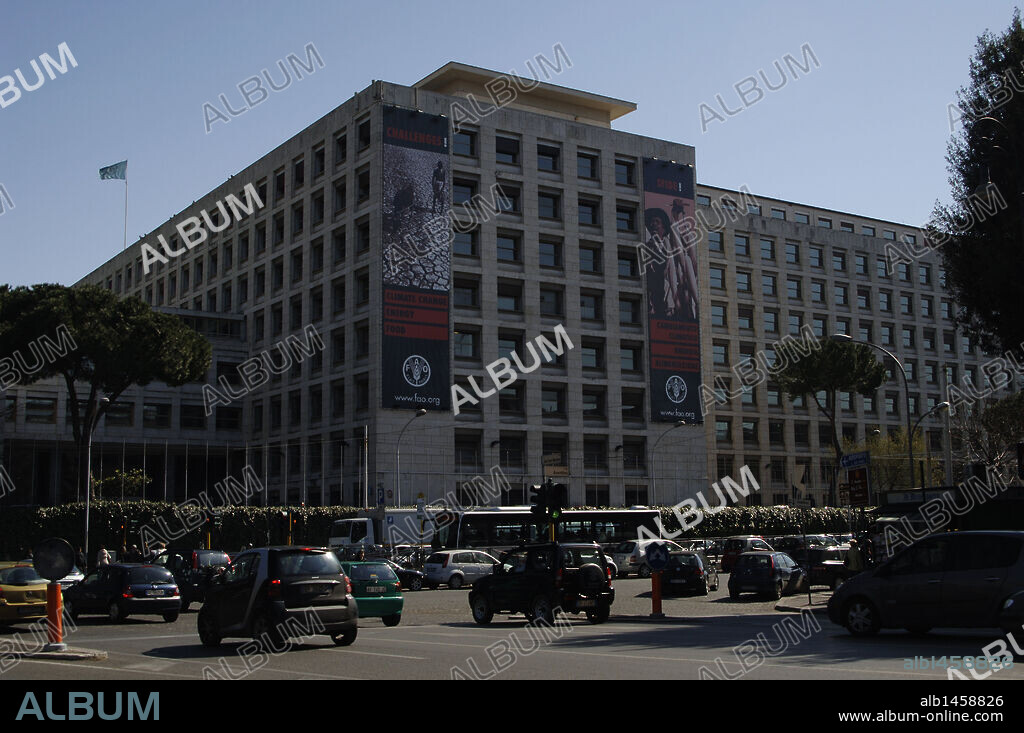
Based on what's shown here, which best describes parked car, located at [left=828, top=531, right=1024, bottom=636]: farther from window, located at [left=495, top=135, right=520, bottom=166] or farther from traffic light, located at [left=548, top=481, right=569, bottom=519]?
window, located at [left=495, top=135, right=520, bottom=166]

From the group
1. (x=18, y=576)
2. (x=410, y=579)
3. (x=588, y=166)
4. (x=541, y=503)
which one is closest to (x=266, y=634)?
(x=18, y=576)

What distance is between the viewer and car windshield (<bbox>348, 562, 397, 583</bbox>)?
22.8 m

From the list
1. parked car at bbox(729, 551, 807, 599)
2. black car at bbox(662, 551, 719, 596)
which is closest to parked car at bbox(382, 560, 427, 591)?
black car at bbox(662, 551, 719, 596)

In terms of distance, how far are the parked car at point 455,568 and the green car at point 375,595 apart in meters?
17.1

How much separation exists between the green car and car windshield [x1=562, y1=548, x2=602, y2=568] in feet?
12.2

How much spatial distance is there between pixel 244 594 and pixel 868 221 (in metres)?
86.9

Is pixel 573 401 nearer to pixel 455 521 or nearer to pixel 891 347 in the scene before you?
pixel 455 521

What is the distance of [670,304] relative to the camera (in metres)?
67.9

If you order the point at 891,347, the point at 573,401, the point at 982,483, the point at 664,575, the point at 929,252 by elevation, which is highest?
the point at 929,252

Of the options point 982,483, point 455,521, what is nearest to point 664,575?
point 982,483

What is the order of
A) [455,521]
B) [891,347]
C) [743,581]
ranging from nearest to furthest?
[743,581]
[455,521]
[891,347]

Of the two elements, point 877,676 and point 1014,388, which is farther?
point 1014,388
